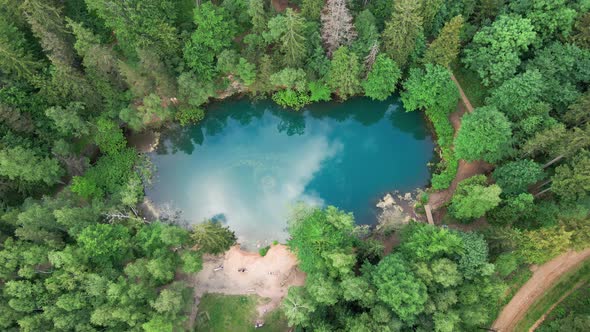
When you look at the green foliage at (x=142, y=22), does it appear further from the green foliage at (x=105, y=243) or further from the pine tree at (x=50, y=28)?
the green foliage at (x=105, y=243)

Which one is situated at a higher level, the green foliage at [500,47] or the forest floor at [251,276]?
the green foliage at [500,47]

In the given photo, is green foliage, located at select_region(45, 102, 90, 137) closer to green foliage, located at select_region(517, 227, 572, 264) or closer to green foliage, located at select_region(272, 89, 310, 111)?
green foliage, located at select_region(272, 89, 310, 111)

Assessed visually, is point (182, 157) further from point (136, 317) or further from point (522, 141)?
point (522, 141)

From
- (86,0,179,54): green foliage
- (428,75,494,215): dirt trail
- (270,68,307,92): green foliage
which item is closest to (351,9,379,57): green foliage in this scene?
(270,68,307,92): green foliage

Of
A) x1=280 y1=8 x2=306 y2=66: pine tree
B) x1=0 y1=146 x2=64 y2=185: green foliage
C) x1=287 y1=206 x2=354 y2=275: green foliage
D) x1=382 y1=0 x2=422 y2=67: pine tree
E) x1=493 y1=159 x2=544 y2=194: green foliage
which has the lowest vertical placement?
x1=287 y1=206 x2=354 y2=275: green foliage

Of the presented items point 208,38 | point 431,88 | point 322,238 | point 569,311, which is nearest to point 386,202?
point 322,238

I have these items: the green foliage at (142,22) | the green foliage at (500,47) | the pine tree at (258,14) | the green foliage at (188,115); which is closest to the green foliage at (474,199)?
the green foliage at (500,47)
